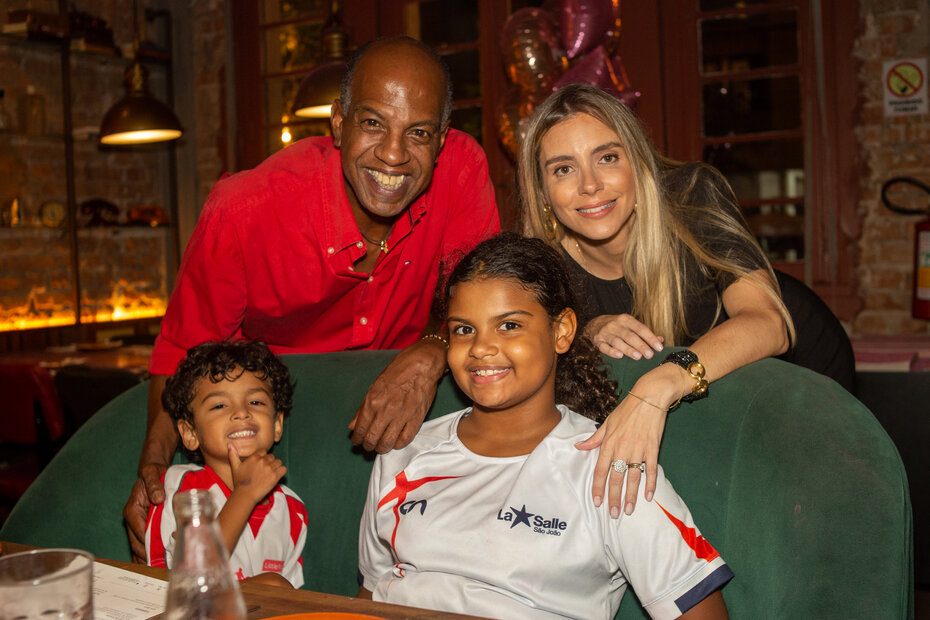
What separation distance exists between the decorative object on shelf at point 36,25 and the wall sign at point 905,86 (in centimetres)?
498

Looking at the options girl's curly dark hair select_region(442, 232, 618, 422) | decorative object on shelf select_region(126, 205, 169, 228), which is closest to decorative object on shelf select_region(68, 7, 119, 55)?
decorative object on shelf select_region(126, 205, 169, 228)

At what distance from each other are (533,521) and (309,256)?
1.01 m

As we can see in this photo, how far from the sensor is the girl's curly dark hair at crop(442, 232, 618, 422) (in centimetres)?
158

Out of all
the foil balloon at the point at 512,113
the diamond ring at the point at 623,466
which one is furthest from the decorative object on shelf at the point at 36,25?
the diamond ring at the point at 623,466

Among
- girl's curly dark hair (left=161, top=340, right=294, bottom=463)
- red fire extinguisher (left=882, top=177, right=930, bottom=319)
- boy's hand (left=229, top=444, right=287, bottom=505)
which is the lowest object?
boy's hand (left=229, top=444, right=287, bottom=505)

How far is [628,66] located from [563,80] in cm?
121

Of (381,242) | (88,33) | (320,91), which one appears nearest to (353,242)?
(381,242)

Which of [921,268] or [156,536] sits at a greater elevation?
[921,268]

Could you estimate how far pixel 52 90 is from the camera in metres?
5.70

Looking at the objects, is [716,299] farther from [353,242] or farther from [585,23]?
[585,23]

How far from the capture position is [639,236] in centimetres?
192

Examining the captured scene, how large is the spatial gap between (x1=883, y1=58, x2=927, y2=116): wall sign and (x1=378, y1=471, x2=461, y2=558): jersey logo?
11.9 ft

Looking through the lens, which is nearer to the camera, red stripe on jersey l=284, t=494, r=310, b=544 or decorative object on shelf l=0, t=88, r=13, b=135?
red stripe on jersey l=284, t=494, r=310, b=544

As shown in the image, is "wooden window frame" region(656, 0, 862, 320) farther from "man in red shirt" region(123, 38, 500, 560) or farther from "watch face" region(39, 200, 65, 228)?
"watch face" region(39, 200, 65, 228)
